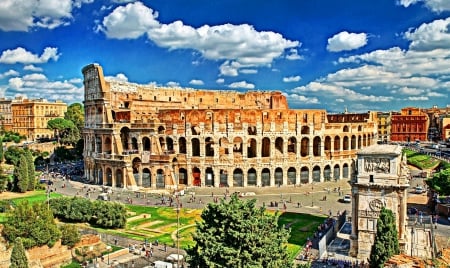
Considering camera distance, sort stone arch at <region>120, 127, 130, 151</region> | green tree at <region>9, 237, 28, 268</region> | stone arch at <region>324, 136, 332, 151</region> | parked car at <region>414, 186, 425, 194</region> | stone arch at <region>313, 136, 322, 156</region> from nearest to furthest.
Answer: green tree at <region>9, 237, 28, 268</region>, parked car at <region>414, 186, 425, 194</region>, stone arch at <region>313, 136, 322, 156</region>, stone arch at <region>120, 127, 130, 151</region>, stone arch at <region>324, 136, 332, 151</region>

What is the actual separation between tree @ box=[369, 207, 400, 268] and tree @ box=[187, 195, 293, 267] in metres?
9.28

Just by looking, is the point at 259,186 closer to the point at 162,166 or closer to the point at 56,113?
the point at 162,166

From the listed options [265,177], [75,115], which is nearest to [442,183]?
[265,177]

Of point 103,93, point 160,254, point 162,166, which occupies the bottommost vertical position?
point 160,254

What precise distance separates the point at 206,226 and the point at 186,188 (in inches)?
1644

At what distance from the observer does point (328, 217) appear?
44000 millimetres

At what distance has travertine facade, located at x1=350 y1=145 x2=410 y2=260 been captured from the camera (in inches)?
1192

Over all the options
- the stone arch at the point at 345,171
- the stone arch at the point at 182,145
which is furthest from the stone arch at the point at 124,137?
the stone arch at the point at 345,171

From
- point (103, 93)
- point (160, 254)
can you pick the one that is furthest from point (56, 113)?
point (160, 254)

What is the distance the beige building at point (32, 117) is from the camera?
12644 centimetres

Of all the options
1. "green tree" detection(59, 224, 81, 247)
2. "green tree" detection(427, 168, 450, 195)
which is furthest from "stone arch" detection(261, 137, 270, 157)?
"green tree" detection(59, 224, 81, 247)

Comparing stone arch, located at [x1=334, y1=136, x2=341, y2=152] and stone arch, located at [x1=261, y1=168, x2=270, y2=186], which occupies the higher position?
stone arch, located at [x1=334, y1=136, x2=341, y2=152]

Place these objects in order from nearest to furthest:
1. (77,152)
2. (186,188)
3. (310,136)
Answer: (186,188), (310,136), (77,152)

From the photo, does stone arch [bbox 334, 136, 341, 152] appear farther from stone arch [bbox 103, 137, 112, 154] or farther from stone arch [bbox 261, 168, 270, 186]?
stone arch [bbox 103, 137, 112, 154]
